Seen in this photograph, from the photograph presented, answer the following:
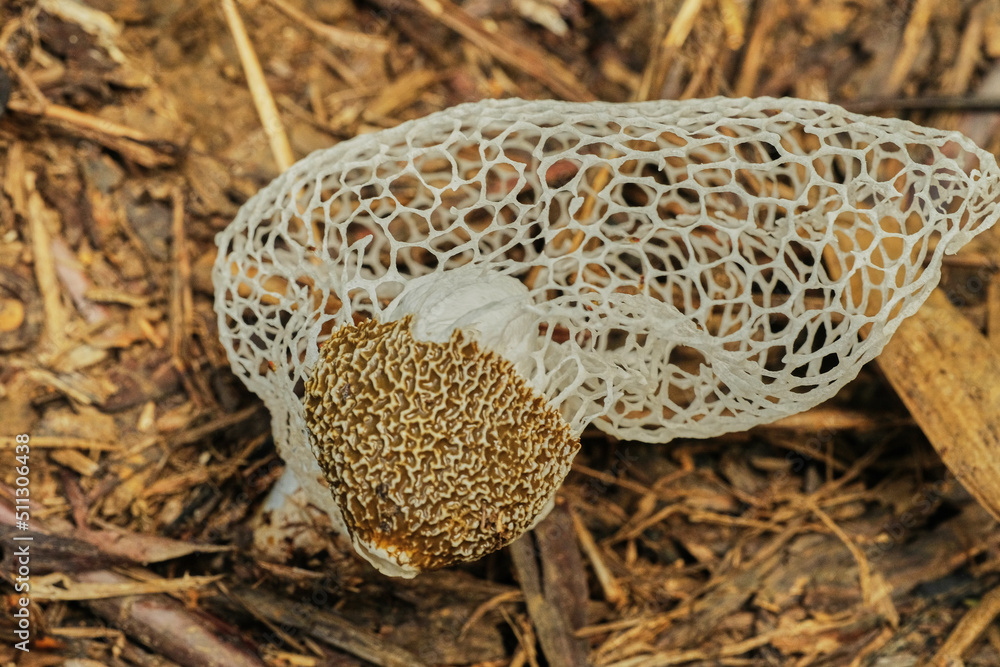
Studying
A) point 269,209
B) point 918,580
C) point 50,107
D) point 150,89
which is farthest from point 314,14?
point 918,580

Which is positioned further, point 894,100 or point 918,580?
point 894,100

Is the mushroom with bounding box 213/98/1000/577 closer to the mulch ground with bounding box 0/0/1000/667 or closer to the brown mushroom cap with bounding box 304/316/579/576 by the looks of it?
the brown mushroom cap with bounding box 304/316/579/576

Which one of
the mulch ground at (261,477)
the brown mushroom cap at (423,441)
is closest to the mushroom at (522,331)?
the brown mushroom cap at (423,441)

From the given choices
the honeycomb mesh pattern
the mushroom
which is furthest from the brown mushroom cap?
the honeycomb mesh pattern

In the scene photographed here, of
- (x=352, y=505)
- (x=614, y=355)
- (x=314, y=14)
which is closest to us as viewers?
(x=352, y=505)

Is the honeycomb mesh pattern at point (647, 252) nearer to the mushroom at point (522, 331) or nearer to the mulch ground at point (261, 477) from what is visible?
Result: the mushroom at point (522, 331)

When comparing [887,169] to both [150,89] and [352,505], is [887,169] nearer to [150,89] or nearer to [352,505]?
[352,505]

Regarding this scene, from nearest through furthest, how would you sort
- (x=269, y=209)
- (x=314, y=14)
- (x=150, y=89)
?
(x=269, y=209) < (x=150, y=89) < (x=314, y=14)
